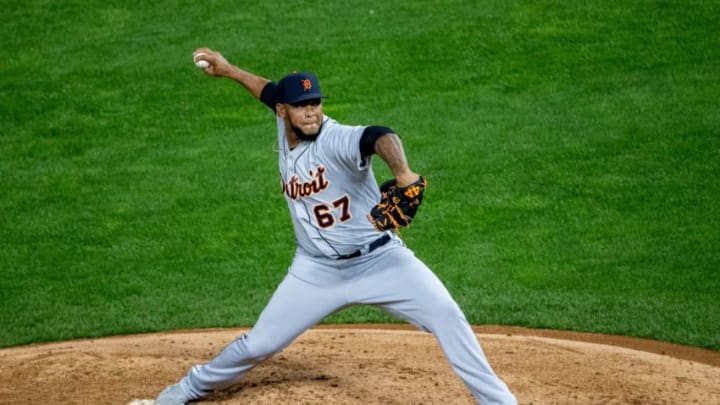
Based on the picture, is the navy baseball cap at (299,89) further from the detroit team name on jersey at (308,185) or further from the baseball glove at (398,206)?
the baseball glove at (398,206)

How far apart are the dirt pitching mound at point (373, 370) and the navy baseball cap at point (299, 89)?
68.1 inches

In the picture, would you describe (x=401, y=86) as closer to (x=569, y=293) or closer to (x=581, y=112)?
(x=581, y=112)

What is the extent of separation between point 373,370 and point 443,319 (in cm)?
139

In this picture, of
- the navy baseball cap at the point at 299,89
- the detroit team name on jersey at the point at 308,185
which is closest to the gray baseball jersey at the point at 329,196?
the detroit team name on jersey at the point at 308,185

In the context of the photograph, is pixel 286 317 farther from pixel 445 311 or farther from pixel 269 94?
pixel 269 94

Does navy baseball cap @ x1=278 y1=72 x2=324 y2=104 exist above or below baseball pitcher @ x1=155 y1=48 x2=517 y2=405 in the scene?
above

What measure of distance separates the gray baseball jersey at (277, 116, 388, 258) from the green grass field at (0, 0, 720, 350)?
2996 millimetres

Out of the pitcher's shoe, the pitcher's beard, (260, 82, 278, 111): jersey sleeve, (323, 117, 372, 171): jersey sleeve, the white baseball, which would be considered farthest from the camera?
the white baseball

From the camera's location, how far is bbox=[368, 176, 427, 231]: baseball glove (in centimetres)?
514

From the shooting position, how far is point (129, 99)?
1300cm

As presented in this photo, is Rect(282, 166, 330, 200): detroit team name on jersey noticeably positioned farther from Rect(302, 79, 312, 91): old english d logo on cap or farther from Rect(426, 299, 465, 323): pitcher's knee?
Rect(426, 299, 465, 323): pitcher's knee

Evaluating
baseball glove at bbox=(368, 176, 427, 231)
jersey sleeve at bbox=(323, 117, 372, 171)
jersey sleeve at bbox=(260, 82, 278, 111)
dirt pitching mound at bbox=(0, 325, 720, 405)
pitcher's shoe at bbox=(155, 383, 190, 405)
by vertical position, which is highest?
jersey sleeve at bbox=(260, 82, 278, 111)

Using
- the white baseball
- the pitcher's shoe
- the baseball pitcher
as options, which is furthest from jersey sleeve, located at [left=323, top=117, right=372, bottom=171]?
the pitcher's shoe

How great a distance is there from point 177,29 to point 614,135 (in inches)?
231
